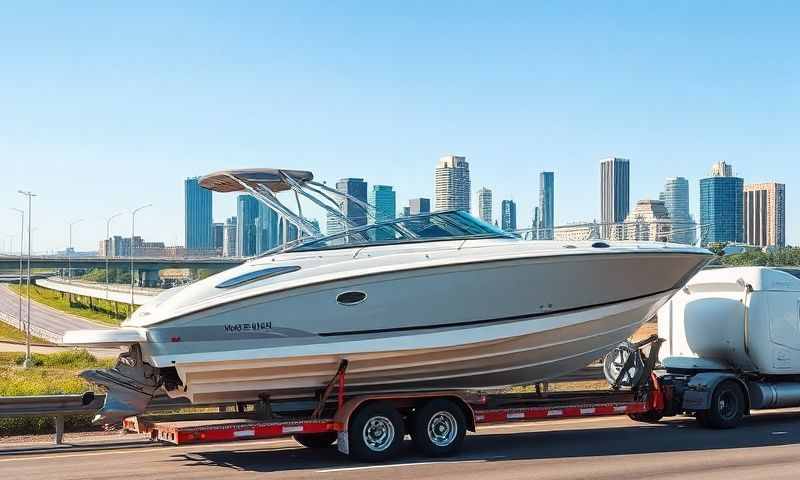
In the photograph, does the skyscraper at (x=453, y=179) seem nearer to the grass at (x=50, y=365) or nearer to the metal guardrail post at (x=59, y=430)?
the metal guardrail post at (x=59, y=430)

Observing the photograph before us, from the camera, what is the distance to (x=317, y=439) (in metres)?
12.9

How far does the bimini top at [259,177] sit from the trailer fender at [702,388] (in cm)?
665

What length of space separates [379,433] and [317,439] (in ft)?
4.74

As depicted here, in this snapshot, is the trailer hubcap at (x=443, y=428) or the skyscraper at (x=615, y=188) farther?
the skyscraper at (x=615, y=188)

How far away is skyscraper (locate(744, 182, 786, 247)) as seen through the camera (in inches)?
7229

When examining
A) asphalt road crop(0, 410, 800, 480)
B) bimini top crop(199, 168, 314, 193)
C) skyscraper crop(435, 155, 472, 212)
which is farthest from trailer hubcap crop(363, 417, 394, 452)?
skyscraper crop(435, 155, 472, 212)

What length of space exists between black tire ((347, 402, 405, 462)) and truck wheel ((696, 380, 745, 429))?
529cm

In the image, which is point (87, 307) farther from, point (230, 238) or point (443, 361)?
point (443, 361)

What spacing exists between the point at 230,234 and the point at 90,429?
66.2m

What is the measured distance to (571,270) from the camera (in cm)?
1290

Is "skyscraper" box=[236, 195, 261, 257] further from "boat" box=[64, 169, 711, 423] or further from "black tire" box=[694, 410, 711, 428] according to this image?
"black tire" box=[694, 410, 711, 428]

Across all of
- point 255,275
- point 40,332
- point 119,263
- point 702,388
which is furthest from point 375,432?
point 119,263

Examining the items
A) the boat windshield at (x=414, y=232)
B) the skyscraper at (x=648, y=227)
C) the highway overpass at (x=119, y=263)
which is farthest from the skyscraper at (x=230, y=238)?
the boat windshield at (x=414, y=232)

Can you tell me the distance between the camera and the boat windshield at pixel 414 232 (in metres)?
13.1
